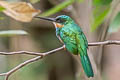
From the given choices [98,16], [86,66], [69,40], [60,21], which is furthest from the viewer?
[60,21]

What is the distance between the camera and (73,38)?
2.11 meters

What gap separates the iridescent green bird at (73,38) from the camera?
1.91 metres

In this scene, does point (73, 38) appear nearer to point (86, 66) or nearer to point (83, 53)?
point (83, 53)

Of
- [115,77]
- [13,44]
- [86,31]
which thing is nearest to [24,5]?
[86,31]

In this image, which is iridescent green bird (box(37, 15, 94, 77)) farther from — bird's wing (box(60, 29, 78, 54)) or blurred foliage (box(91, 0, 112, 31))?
blurred foliage (box(91, 0, 112, 31))

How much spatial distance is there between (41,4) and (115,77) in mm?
1242

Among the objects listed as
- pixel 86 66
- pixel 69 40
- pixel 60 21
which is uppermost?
pixel 60 21

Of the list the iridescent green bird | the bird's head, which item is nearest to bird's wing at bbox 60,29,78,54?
the iridescent green bird

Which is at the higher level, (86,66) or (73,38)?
(73,38)

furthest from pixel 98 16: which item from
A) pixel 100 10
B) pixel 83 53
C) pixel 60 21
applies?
pixel 60 21

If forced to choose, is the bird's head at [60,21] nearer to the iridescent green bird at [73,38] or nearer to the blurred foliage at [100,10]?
the iridescent green bird at [73,38]

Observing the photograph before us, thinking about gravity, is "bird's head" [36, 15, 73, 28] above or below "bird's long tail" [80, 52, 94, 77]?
above

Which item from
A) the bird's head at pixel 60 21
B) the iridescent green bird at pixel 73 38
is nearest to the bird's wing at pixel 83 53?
the iridescent green bird at pixel 73 38

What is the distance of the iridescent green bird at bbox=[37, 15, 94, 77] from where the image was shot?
1.91m
